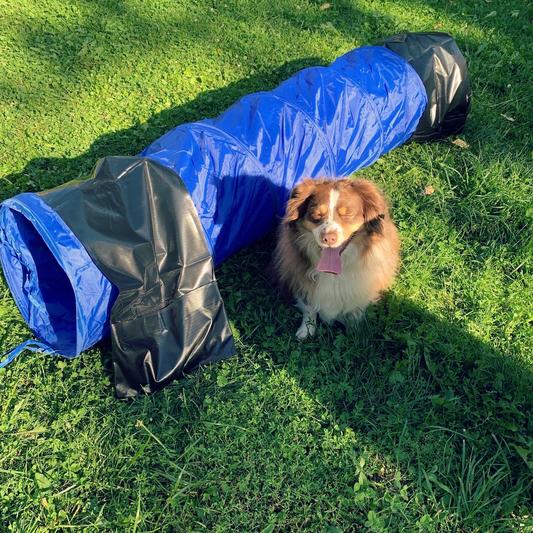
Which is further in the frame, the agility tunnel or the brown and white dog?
the brown and white dog

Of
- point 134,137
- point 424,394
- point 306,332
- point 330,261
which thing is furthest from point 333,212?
point 134,137

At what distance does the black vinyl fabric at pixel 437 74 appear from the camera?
470 cm

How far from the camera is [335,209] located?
126 inches

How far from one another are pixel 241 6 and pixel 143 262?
204 inches

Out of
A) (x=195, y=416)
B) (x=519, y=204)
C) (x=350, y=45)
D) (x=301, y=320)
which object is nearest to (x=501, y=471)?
(x=301, y=320)

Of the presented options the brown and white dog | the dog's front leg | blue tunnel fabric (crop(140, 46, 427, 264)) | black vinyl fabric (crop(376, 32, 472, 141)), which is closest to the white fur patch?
the brown and white dog

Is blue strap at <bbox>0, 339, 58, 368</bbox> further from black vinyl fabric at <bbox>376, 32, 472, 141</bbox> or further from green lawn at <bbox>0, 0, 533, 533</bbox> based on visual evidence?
black vinyl fabric at <bbox>376, 32, 472, 141</bbox>

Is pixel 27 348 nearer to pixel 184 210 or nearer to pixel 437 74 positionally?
pixel 184 210

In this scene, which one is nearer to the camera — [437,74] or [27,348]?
[27,348]

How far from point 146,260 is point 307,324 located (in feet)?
4.34

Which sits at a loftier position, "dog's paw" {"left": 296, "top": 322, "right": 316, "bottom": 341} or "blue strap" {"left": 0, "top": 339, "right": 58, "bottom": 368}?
"dog's paw" {"left": 296, "top": 322, "right": 316, "bottom": 341}

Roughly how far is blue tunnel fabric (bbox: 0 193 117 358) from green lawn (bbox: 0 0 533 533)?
23cm

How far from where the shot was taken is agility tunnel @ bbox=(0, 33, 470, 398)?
3096mm

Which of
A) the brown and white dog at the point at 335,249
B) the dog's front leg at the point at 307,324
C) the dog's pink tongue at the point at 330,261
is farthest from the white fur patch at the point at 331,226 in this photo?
the dog's front leg at the point at 307,324
